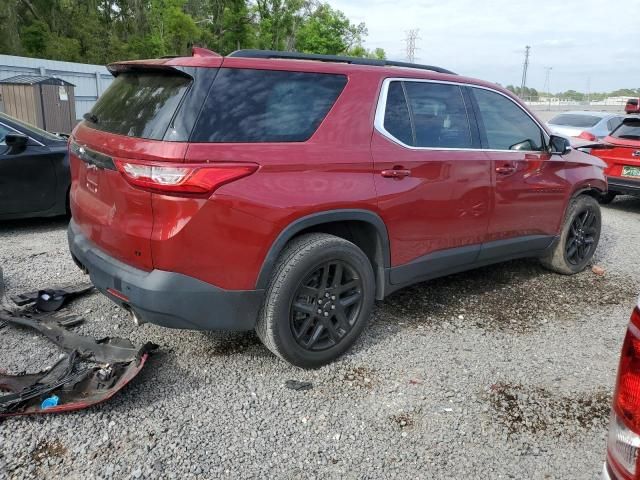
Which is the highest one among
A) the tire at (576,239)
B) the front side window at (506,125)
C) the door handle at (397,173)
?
the front side window at (506,125)

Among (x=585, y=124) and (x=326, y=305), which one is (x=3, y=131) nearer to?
(x=326, y=305)

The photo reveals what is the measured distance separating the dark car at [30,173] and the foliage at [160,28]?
2796 cm

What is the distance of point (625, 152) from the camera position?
8.57 metres

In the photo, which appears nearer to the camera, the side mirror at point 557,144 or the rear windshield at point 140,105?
the rear windshield at point 140,105

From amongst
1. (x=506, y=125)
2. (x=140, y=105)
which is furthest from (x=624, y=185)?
(x=140, y=105)

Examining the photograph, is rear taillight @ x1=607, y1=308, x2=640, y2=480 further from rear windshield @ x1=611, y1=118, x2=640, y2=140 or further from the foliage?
the foliage

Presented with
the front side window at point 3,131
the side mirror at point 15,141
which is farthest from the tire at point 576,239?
the front side window at point 3,131

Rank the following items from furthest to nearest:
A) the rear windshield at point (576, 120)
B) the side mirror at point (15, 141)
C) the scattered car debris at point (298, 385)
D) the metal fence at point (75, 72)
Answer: the metal fence at point (75, 72) → the rear windshield at point (576, 120) → the side mirror at point (15, 141) → the scattered car debris at point (298, 385)

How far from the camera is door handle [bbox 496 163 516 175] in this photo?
415 centimetres

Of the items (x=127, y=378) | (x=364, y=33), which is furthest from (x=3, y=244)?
(x=364, y=33)

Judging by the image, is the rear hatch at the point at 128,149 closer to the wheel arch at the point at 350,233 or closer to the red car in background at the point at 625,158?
the wheel arch at the point at 350,233

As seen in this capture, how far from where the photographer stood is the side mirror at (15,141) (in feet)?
19.3

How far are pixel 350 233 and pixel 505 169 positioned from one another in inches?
58.9

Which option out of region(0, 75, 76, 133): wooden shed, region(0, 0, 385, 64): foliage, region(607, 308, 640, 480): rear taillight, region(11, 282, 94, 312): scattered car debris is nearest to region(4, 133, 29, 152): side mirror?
region(11, 282, 94, 312): scattered car debris
